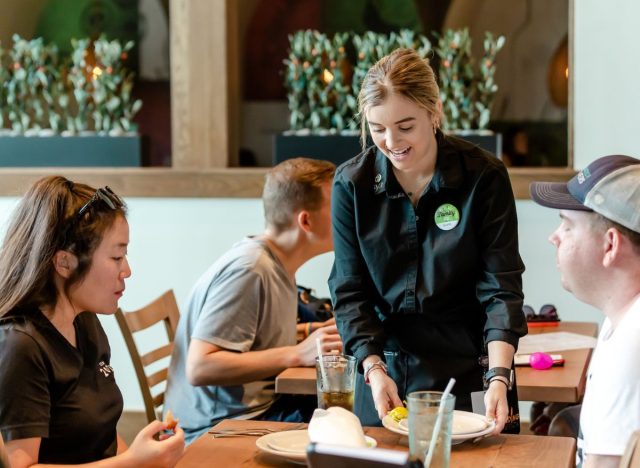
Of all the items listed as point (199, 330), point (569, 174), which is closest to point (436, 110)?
point (199, 330)

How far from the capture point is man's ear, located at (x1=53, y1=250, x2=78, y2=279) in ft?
6.31

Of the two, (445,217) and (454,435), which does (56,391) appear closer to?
(454,435)

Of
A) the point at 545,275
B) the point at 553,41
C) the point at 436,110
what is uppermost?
the point at 553,41

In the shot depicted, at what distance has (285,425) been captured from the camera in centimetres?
199

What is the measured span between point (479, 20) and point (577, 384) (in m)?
2.52

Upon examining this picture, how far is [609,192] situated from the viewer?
5.49 feet

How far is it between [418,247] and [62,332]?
77 centimetres

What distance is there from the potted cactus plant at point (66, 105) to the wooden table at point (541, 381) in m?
2.35

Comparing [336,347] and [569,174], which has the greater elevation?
[569,174]

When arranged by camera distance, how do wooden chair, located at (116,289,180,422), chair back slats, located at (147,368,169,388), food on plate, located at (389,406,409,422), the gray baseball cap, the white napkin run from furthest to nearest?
chair back slats, located at (147,368,169,388) < wooden chair, located at (116,289,180,422) < food on plate, located at (389,406,409,422) < the gray baseball cap < the white napkin

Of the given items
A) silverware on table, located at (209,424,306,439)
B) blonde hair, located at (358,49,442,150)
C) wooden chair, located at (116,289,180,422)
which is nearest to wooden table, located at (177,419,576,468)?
silverware on table, located at (209,424,306,439)

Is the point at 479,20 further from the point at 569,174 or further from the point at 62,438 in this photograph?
the point at 62,438

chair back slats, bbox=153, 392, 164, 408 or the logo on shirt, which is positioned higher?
the logo on shirt

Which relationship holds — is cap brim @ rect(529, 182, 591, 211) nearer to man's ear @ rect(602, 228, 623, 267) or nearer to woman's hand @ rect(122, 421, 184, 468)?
man's ear @ rect(602, 228, 623, 267)
